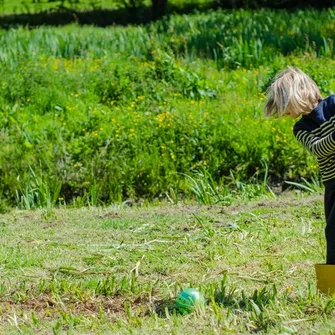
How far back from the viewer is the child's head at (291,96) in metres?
4.00

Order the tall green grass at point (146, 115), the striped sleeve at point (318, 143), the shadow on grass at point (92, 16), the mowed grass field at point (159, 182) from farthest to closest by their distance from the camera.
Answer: the shadow on grass at point (92, 16) → the tall green grass at point (146, 115) → the mowed grass field at point (159, 182) → the striped sleeve at point (318, 143)

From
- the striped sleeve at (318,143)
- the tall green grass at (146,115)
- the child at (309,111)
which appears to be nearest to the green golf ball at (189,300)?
the child at (309,111)

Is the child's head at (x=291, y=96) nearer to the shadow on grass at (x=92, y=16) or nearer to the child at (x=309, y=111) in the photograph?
the child at (x=309, y=111)

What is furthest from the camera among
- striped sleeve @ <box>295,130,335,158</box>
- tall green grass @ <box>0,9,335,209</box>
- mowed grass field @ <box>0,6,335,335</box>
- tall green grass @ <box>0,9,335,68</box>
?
tall green grass @ <box>0,9,335,68</box>

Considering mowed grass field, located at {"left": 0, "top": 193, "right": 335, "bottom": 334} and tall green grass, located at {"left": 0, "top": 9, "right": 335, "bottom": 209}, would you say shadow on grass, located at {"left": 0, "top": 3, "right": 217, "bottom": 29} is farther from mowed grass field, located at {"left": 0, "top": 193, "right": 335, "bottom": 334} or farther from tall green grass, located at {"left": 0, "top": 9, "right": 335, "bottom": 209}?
mowed grass field, located at {"left": 0, "top": 193, "right": 335, "bottom": 334}

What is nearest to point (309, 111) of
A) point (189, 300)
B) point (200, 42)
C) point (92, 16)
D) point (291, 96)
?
point (291, 96)

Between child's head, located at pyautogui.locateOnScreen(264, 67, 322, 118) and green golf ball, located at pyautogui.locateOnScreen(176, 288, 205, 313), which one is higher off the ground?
child's head, located at pyautogui.locateOnScreen(264, 67, 322, 118)

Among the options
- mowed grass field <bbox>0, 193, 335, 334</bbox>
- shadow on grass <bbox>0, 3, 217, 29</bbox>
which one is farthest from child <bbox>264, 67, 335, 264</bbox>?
shadow on grass <bbox>0, 3, 217, 29</bbox>

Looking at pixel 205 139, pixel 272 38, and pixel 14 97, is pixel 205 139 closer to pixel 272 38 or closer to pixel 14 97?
pixel 14 97

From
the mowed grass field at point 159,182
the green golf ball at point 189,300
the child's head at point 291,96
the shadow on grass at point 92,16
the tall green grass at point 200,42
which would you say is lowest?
the shadow on grass at point 92,16

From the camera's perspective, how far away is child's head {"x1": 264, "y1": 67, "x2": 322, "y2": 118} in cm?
400

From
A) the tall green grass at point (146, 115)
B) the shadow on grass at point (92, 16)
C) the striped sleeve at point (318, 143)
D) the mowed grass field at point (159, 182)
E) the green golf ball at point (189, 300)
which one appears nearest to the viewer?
the striped sleeve at point (318, 143)

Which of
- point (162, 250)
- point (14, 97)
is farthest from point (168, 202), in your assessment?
point (14, 97)

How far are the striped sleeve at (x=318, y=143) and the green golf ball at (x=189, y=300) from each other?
2.94ft
